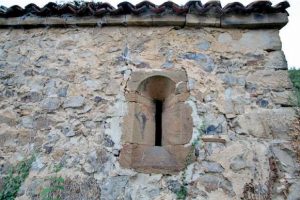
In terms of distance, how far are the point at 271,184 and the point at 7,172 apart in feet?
9.05

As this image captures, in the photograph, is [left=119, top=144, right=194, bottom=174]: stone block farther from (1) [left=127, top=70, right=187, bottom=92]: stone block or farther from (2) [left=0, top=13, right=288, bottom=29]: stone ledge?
(2) [left=0, top=13, right=288, bottom=29]: stone ledge

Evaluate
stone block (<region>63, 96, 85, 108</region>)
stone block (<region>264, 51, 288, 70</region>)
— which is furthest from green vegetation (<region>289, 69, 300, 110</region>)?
stone block (<region>63, 96, 85, 108</region>)

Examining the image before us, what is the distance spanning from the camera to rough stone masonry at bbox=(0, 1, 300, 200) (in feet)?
9.57

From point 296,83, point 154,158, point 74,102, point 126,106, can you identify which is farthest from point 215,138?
point 74,102

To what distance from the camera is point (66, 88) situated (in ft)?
11.4

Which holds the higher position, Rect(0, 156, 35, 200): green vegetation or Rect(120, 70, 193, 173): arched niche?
Rect(120, 70, 193, 173): arched niche

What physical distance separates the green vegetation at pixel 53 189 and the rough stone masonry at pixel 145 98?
5 cm

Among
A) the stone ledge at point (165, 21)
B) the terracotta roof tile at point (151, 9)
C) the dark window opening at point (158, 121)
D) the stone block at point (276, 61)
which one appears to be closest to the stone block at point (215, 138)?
the dark window opening at point (158, 121)

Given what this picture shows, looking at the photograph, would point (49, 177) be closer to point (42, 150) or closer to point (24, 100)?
point (42, 150)

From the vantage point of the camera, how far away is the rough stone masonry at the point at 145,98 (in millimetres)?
2918

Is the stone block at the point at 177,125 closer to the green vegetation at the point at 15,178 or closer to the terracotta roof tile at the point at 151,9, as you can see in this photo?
the terracotta roof tile at the point at 151,9

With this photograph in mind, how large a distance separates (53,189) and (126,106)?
3.83 feet

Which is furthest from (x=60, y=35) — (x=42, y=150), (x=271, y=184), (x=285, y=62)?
(x=271, y=184)

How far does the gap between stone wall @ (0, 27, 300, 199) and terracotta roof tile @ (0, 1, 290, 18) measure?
217mm
